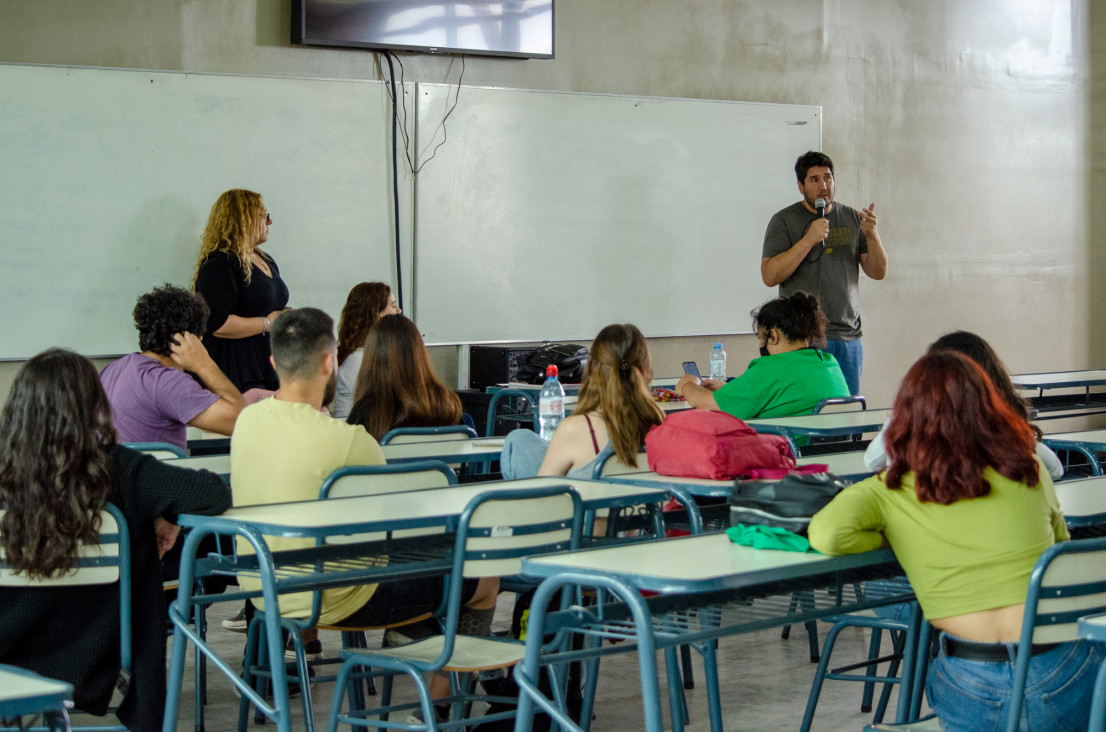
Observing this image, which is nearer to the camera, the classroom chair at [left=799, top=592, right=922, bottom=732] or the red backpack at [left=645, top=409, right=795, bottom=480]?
the classroom chair at [left=799, top=592, right=922, bottom=732]

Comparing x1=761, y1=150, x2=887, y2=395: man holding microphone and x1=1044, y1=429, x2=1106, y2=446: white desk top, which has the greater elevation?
x1=761, y1=150, x2=887, y2=395: man holding microphone

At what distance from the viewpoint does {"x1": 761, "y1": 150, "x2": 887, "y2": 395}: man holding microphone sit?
612 cm

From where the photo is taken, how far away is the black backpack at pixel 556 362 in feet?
20.3

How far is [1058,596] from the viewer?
2.05 m

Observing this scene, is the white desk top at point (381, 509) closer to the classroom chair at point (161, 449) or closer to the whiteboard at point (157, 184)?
the classroom chair at point (161, 449)

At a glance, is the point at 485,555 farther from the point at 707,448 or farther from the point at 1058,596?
the point at 1058,596

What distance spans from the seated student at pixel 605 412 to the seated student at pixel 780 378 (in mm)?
1237

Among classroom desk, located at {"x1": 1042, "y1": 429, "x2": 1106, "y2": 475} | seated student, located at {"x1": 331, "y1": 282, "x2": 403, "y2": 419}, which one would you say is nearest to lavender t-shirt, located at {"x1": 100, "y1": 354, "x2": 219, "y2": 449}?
seated student, located at {"x1": 331, "y1": 282, "x2": 403, "y2": 419}

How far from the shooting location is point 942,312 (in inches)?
335

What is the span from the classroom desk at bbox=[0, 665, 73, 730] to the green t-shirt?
3254 millimetres

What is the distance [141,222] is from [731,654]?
11.0ft

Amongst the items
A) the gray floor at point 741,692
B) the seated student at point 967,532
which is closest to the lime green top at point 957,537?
the seated student at point 967,532

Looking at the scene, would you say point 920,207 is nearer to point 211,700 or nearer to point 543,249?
point 543,249

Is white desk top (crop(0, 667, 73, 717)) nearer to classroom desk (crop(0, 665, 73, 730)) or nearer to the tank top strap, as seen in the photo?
classroom desk (crop(0, 665, 73, 730))
